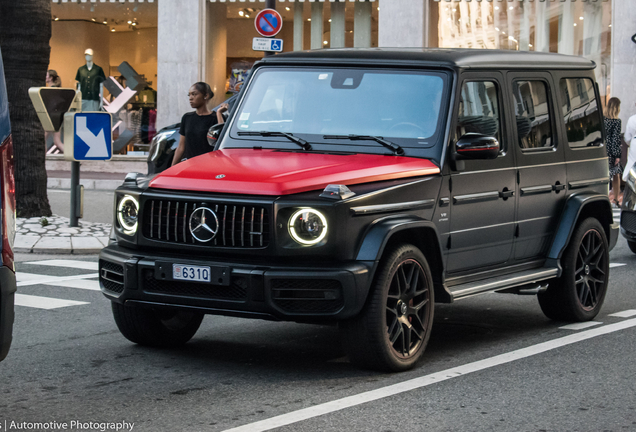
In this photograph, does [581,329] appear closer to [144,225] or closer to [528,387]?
[528,387]

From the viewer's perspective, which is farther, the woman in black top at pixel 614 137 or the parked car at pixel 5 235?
the woman in black top at pixel 614 137

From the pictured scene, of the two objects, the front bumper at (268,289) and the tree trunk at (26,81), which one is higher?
the tree trunk at (26,81)

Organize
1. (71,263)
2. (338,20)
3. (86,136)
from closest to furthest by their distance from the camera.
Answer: (71,263)
(86,136)
(338,20)

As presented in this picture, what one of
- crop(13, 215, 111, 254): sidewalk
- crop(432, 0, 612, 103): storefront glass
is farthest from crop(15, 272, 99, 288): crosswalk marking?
crop(432, 0, 612, 103): storefront glass

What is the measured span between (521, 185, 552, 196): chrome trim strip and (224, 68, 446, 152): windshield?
1.06 meters

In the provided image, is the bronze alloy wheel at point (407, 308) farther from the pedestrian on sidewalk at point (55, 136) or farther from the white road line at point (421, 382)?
the pedestrian on sidewalk at point (55, 136)

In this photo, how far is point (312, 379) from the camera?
5977 mm

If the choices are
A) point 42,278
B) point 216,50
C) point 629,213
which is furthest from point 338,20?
point 42,278

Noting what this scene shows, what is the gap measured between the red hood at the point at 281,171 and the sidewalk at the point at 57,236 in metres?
5.96

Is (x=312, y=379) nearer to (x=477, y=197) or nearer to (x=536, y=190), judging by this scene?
(x=477, y=197)

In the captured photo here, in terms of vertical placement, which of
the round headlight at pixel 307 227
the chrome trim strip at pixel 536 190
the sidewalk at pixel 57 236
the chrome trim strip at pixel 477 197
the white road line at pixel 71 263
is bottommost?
the white road line at pixel 71 263

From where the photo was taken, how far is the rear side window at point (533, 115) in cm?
740

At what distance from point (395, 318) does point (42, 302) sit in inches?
150

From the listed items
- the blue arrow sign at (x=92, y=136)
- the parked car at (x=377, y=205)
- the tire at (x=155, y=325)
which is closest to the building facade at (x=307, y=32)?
the blue arrow sign at (x=92, y=136)
